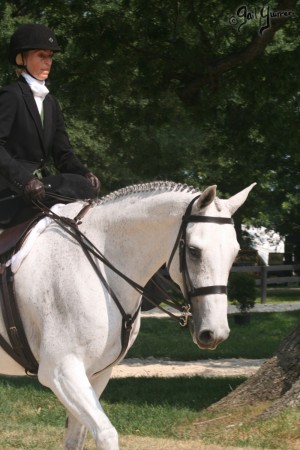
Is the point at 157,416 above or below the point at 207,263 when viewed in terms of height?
below

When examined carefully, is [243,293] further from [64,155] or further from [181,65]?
[64,155]

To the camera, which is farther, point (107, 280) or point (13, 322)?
point (13, 322)

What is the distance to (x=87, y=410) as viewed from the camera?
Result: 16.5ft

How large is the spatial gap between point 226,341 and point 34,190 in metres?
13.6

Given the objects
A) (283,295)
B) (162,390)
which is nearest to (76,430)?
(162,390)

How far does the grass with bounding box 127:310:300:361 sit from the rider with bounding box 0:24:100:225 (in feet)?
35.6

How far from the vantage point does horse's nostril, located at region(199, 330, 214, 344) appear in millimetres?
4832

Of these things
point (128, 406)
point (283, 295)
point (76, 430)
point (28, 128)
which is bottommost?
point (283, 295)

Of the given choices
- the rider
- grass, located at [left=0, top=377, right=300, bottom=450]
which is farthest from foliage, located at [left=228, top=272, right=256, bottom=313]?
the rider

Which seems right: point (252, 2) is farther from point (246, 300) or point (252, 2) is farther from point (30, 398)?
point (246, 300)

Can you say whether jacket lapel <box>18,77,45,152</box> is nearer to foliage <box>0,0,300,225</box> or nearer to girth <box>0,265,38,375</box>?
girth <box>0,265,38,375</box>

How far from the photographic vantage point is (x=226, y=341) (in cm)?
1869

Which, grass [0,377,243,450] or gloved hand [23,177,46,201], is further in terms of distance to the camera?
grass [0,377,243,450]

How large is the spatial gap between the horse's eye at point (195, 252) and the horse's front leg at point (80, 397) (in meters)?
0.88
